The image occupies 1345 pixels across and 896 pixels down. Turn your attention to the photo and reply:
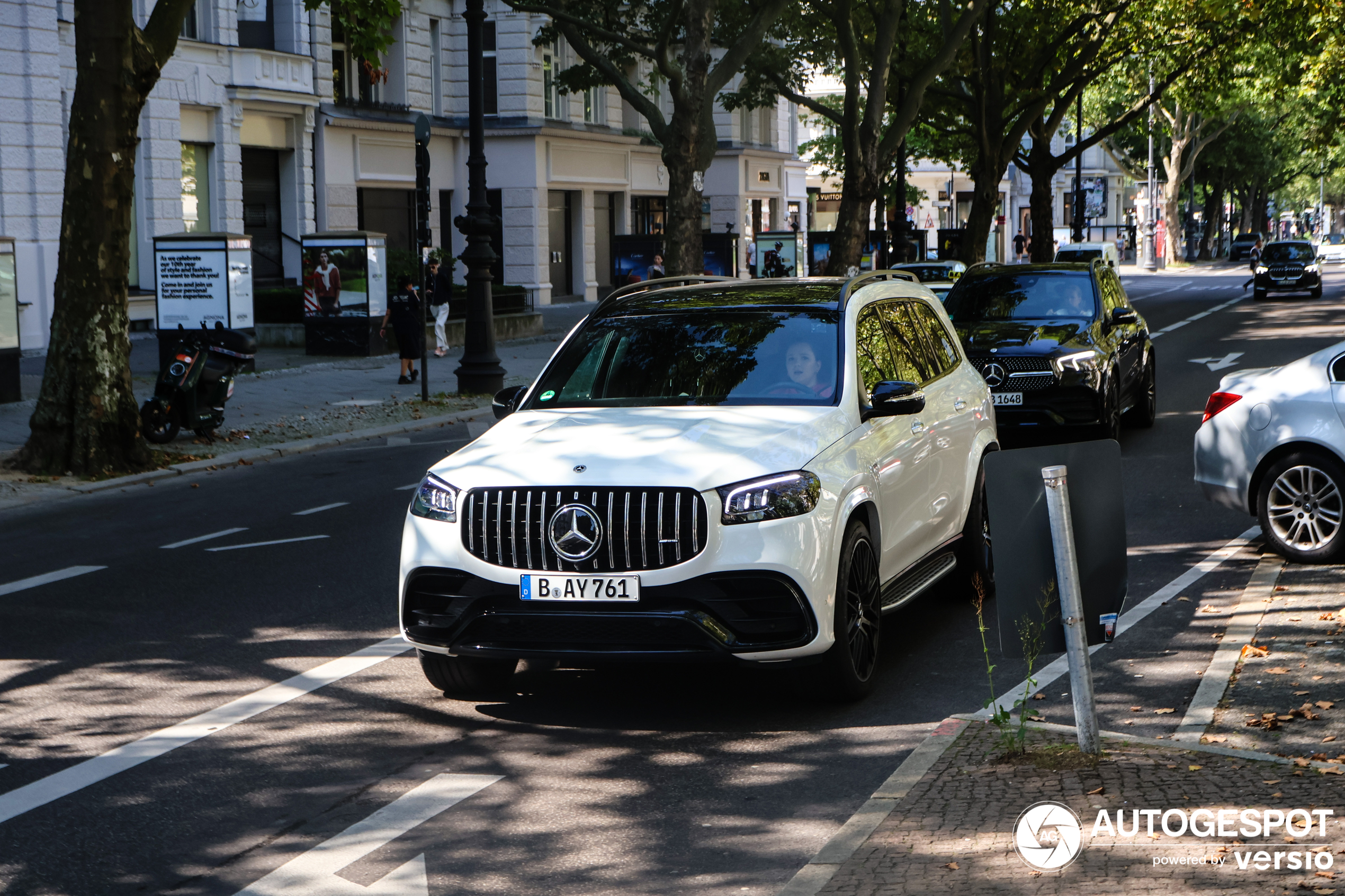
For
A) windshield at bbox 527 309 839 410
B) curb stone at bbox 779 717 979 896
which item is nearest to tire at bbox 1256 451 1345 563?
windshield at bbox 527 309 839 410

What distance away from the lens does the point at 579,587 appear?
590 centimetres

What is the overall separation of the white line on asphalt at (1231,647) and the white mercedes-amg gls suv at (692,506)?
134cm

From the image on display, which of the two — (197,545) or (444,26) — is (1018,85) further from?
(197,545)

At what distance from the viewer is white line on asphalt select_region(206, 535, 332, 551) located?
10.5m

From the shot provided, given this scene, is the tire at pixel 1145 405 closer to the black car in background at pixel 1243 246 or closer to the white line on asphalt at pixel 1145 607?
the white line on asphalt at pixel 1145 607

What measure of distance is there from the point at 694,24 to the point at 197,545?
1271cm

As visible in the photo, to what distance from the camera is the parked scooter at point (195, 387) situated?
15898 millimetres

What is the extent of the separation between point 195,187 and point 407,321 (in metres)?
11.6

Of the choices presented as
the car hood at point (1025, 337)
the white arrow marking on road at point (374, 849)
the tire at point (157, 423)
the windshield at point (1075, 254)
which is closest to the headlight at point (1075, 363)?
the car hood at point (1025, 337)

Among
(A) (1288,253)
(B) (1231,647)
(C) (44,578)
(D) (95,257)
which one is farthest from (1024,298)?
(A) (1288,253)

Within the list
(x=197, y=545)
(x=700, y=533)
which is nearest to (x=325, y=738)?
(x=700, y=533)

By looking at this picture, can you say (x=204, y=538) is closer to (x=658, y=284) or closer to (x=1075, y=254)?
(x=658, y=284)

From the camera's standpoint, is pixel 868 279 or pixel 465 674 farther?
pixel 868 279

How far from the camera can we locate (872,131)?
88.5 feet
